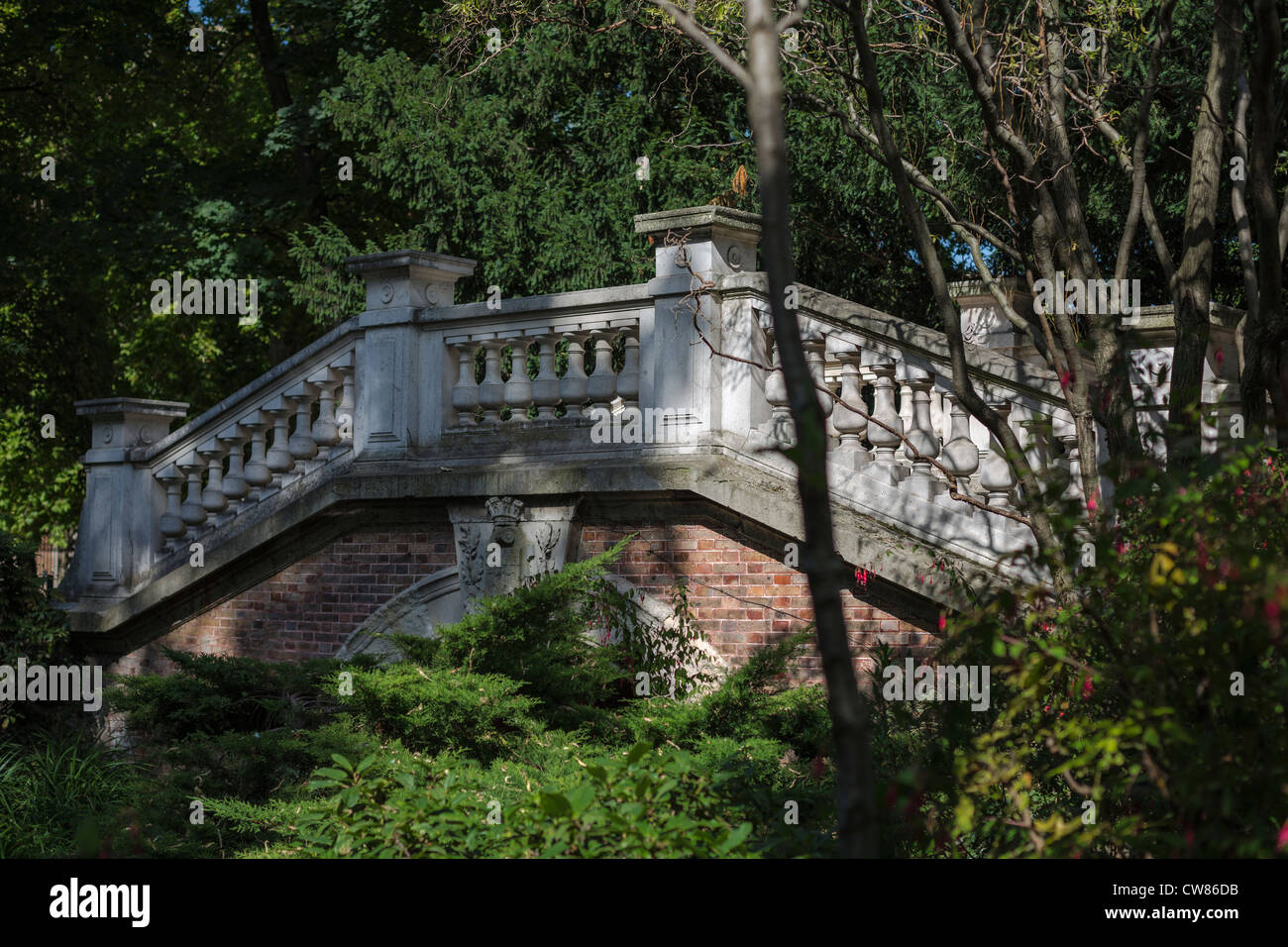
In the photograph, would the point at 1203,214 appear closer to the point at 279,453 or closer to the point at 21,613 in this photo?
the point at 279,453

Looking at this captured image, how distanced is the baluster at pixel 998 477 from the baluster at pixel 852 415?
26.0 inches

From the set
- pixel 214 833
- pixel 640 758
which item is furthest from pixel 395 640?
pixel 640 758

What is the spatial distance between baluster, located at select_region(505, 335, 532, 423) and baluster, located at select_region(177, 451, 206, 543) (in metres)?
2.84

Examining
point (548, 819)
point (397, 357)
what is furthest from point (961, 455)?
point (397, 357)

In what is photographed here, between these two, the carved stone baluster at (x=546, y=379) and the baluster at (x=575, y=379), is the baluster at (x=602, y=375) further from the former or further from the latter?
the carved stone baluster at (x=546, y=379)

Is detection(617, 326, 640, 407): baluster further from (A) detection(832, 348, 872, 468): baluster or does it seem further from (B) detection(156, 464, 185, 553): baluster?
(B) detection(156, 464, 185, 553): baluster

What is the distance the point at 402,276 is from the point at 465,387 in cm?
89

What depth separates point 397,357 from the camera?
8594 millimetres

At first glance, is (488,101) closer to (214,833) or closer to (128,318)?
(214,833)

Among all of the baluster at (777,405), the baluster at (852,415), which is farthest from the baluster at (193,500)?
the baluster at (852,415)

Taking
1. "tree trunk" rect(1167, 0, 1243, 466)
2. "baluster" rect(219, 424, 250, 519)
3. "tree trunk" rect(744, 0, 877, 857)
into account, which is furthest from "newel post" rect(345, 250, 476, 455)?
"tree trunk" rect(744, 0, 877, 857)

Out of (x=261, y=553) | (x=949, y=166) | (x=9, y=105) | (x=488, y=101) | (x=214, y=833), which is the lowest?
(x=214, y=833)
